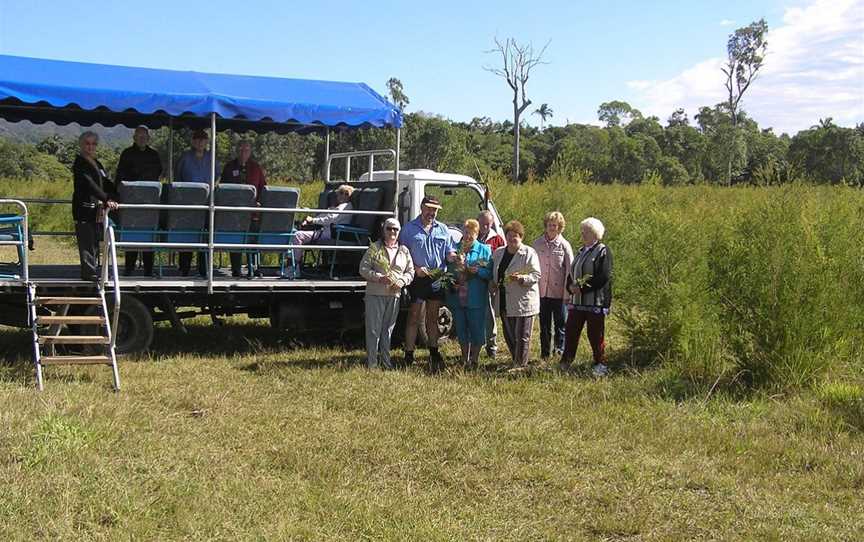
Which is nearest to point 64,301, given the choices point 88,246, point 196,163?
point 88,246

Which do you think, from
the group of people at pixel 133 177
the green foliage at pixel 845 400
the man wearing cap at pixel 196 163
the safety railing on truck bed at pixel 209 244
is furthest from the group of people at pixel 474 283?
the man wearing cap at pixel 196 163

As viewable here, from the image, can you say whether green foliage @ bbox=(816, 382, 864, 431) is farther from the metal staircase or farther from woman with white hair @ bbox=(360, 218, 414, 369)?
the metal staircase

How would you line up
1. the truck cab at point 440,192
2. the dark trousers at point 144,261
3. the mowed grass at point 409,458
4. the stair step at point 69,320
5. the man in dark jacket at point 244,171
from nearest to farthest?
the mowed grass at point 409,458, the stair step at point 69,320, the dark trousers at point 144,261, the truck cab at point 440,192, the man in dark jacket at point 244,171

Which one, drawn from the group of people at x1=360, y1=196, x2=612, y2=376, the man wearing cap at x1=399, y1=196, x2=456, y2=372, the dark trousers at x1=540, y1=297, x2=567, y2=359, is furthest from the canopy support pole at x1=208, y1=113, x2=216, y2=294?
the dark trousers at x1=540, y1=297, x2=567, y2=359

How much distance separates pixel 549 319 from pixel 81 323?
448cm

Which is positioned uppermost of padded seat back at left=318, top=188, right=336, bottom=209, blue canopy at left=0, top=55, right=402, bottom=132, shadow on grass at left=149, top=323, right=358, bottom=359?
blue canopy at left=0, top=55, right=402, bottom=132

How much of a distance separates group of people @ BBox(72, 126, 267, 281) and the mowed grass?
1275 mm

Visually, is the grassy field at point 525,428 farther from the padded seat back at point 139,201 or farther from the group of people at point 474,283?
the padded seat back at point 139,201

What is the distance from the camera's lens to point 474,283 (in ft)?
29.4

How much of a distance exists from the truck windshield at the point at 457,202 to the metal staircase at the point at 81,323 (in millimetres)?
3539

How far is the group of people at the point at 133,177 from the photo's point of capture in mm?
8539

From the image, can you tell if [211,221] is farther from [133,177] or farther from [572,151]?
[572,151]

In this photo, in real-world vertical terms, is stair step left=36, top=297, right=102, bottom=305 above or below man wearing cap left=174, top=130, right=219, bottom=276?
below

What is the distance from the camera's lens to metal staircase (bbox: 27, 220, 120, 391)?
751 cm
